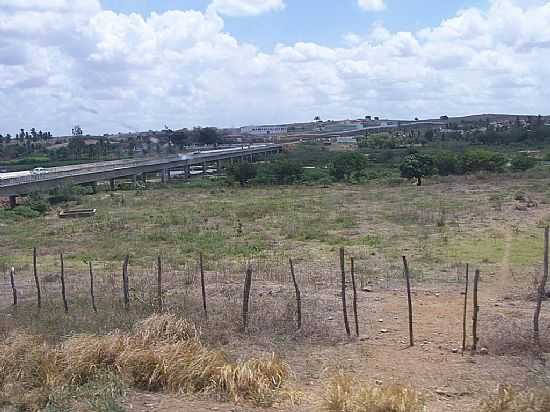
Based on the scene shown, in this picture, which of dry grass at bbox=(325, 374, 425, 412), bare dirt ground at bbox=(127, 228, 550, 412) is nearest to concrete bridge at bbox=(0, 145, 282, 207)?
bare dirt ground at bbox=(127, 228, 550, 412)

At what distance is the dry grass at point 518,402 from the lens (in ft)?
29.1

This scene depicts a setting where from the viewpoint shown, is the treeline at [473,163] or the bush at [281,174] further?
the bush at [281,174]

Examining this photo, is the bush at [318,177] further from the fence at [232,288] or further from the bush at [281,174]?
the fence at [232,288]

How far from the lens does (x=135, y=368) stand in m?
11.2

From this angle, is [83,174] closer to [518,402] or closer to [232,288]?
[232,288]

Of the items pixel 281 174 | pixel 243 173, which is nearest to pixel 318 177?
pixel 281 174

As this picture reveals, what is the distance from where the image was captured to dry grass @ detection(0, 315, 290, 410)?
10484mm

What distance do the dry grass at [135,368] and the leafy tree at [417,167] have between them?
57.2m

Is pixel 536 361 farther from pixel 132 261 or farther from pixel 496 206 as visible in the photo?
pixel 496 206

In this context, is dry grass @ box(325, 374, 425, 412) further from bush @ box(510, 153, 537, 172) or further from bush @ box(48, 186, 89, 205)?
bush @ box(510, 153, 537, 172)

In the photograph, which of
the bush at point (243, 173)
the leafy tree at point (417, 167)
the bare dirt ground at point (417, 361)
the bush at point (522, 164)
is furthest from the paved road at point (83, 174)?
the bare dirt ground at point (417, 361)

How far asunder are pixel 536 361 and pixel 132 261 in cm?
1723

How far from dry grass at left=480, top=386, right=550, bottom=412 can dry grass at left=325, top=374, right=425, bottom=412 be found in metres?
0.92

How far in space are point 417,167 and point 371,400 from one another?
60.9m
